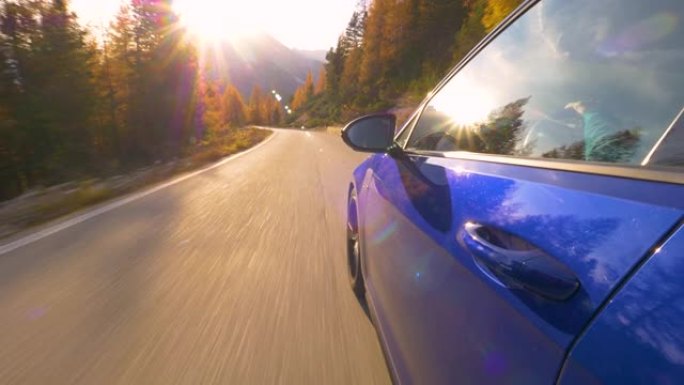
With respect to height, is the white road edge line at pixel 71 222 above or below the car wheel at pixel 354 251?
below

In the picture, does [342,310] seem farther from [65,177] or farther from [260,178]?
[65,177]

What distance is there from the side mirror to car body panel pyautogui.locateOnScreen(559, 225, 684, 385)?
85.8 inches

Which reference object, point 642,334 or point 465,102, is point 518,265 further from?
point 465,102

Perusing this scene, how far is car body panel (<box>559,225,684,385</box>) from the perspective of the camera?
2.14 ft

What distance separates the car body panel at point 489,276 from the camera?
0.80 meters

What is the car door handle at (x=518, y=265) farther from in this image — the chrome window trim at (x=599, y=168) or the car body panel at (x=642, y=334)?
the chrome window trim at (x=599, y=168)

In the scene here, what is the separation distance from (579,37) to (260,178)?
945 cm

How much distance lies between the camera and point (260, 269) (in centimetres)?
401

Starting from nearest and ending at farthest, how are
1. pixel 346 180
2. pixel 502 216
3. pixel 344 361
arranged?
pixel 502 216
pixel 344 361
pixel 346 180

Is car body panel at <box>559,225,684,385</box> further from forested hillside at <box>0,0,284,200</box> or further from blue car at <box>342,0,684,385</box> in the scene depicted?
forested hillside at <box>0,0,284,200</box>

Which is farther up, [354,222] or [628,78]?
[628,78]

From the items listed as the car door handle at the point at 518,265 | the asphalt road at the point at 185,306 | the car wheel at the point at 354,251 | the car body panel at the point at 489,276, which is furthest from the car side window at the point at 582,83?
the car wheel at the point at 354,251

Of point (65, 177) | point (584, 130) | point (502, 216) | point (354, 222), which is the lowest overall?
point (65, 177)

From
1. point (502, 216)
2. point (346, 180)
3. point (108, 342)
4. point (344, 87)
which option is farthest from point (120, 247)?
point (344, 87)
